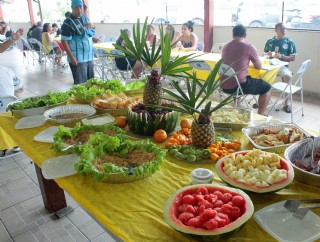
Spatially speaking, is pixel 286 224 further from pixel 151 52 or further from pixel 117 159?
pixel 151 52

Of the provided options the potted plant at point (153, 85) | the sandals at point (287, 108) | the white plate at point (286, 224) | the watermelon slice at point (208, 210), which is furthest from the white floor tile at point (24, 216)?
the sandals at point (287, 108)

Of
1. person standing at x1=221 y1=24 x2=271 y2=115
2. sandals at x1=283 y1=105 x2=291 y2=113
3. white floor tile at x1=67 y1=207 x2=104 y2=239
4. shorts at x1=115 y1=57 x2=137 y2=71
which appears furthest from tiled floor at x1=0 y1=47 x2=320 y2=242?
sandals at x1=283 y1=105 x2=291 y2=113

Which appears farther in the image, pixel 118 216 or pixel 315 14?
pixel 315 14

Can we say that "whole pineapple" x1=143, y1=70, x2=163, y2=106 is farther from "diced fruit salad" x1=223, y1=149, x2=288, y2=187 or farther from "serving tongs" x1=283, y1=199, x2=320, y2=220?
"serving tongs" x1=283, y1=199, x2=320, y2=220

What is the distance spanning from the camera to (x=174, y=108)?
131 cm

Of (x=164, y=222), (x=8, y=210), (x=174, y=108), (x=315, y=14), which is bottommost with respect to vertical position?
(x=8, y=210)

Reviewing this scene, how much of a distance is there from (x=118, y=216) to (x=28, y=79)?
5.78 m

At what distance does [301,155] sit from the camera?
45.9 inches

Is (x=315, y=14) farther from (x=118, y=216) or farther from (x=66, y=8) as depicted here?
(x=66, y=8)

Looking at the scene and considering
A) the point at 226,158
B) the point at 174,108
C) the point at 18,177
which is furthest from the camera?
the point at 18,177

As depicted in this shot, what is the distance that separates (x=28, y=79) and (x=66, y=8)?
584cm

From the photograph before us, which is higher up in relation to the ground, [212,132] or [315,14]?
[315,14]

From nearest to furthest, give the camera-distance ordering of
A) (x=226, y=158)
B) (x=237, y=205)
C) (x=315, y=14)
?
(x=237, y=205), (x=226, y=158), (x=315, y=14)

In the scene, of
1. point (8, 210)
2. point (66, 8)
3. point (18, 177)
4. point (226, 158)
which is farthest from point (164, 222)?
point (66, 8)
